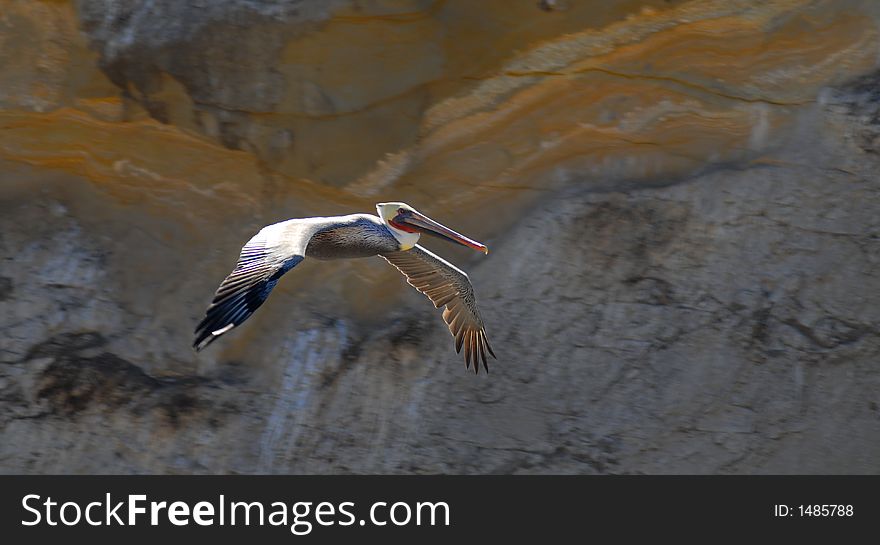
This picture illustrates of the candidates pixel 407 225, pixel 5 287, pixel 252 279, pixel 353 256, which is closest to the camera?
pixel 252 279

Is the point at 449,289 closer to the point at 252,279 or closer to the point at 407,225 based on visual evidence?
the point at 407,225

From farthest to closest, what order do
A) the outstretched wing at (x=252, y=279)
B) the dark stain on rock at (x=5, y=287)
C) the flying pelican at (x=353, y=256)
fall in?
1. the dark stain on rock at (x=5, y=287)
2. the flying pelican at (x=353, y=256)
3. the outstretched wing at (x=252, y=279)

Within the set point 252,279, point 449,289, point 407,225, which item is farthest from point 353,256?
point 252,279

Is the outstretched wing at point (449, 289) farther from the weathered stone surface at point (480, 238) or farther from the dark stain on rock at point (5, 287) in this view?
the dark stain on rock at point (5, 287)

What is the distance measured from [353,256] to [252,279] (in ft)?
5.17

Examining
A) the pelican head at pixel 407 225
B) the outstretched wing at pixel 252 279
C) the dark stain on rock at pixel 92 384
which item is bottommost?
the dark stain on rock at pixel 92 384

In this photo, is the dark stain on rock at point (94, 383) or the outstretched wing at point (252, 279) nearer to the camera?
the outstretched wing at point (252, 279)

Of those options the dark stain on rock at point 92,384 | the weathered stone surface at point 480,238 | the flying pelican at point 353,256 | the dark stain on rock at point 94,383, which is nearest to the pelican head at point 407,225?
the flying pelican at point 353,256

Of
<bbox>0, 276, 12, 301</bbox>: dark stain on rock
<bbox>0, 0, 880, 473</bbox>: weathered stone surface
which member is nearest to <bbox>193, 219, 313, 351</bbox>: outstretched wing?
<bbox>0, 0, 880, 473</bbox>: weathered stone surface

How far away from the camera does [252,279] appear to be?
898 centimetres

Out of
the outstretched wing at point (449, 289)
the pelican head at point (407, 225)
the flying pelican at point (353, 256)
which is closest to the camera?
the flying pelican at point (353, 256)

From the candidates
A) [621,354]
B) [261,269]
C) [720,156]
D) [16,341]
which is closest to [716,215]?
[720,156]

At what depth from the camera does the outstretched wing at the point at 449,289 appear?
11.1 m

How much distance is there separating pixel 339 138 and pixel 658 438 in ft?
11.1
